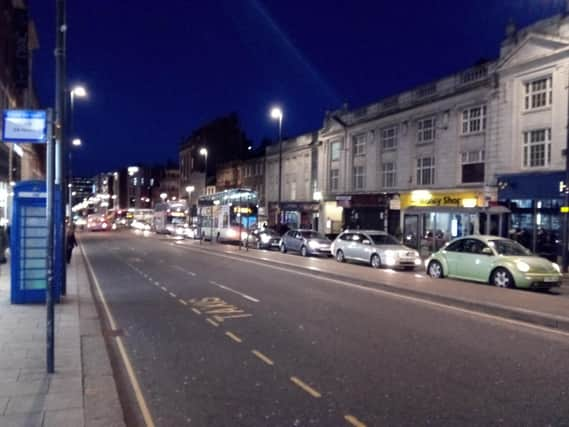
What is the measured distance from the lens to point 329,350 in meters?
8.78

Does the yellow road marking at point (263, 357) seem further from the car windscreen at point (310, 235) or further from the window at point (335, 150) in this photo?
the window at point (335, 150)

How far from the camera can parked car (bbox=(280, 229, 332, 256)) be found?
1249 inches

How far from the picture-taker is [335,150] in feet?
156

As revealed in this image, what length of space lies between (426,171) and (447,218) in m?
4.50

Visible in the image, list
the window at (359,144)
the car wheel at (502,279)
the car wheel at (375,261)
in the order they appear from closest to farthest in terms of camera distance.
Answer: the car wheel at (502,279) → the car wheel at (375,261) → the window at (359,144)

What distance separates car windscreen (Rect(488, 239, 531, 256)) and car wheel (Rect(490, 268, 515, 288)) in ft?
2.06

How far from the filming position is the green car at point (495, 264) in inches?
652

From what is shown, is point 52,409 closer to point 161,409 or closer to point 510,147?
point 161,409

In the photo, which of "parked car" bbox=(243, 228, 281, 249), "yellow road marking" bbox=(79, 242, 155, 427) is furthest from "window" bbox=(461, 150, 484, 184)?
"yellow road marking" bbox=(79, 242, 155, 427)

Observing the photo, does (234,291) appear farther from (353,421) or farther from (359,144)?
(359,144)

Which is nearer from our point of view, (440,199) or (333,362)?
(333,362)

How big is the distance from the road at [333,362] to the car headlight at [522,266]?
13.7 ft

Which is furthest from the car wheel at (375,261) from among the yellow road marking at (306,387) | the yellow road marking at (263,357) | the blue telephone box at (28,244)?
the yellow road marking at (306,387)

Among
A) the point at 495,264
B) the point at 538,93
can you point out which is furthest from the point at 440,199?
the point at 495,264
